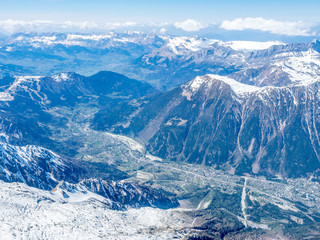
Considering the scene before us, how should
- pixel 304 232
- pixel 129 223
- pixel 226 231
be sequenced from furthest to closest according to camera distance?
1. pixel 304 232
2. pixel 226 231
3. pixel 129 223

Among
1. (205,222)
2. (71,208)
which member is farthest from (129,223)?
(205,222)

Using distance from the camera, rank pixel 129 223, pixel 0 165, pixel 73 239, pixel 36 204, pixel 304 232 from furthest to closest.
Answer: pixel 0 165 < pixel 304 232 < pixel 129 223 < pixel 36 204 < pixel 73 239

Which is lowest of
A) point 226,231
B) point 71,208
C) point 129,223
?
point 226,231

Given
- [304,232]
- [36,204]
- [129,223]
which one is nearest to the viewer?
[36,204]

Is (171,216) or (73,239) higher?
(73,239)

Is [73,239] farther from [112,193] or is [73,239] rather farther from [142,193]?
[142,193]

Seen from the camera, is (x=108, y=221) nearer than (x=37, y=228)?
No

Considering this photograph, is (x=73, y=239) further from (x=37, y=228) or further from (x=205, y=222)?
(x=205, y=222)

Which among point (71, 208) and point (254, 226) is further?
point (254, 226)

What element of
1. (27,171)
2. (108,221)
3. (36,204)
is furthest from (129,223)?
(27,171)

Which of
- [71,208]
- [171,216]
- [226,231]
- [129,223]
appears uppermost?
[71,208]
